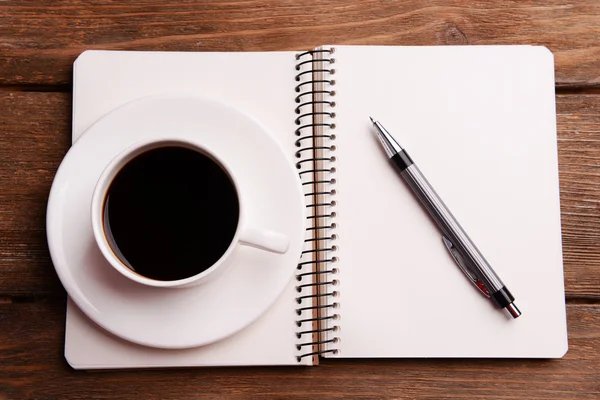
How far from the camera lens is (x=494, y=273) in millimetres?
639

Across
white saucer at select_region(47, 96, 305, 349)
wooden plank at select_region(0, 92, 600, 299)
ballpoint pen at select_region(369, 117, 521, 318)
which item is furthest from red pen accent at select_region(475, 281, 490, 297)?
white saucer at select_region(47, 96, 305, 349)

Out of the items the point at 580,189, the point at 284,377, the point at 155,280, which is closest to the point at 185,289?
the point at 155,280

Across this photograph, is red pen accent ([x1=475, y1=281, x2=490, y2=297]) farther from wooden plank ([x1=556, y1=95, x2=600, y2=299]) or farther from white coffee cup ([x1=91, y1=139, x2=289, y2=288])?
white coffee cup ([x1=91, y1=139, x2=289, y2=288])

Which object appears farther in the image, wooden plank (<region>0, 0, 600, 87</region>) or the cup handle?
wooden plank (<region>0, 0, 600, 87</region>)

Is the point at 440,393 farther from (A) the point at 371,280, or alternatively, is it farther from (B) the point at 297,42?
(B) the point at 297,42

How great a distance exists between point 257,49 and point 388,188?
246 millimetres

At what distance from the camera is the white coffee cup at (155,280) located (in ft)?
1.68

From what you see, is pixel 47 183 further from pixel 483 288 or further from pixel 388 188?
pixel 483 288

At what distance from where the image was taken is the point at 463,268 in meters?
0.64

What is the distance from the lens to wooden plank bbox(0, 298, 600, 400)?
64 centimetres

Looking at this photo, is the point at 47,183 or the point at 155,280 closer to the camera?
the point at 155,280

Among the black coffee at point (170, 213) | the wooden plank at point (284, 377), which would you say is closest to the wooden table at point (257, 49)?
the wooden plank at point (284, 377)

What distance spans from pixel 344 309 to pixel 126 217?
27 cm

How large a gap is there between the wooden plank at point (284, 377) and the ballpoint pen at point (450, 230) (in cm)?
9
